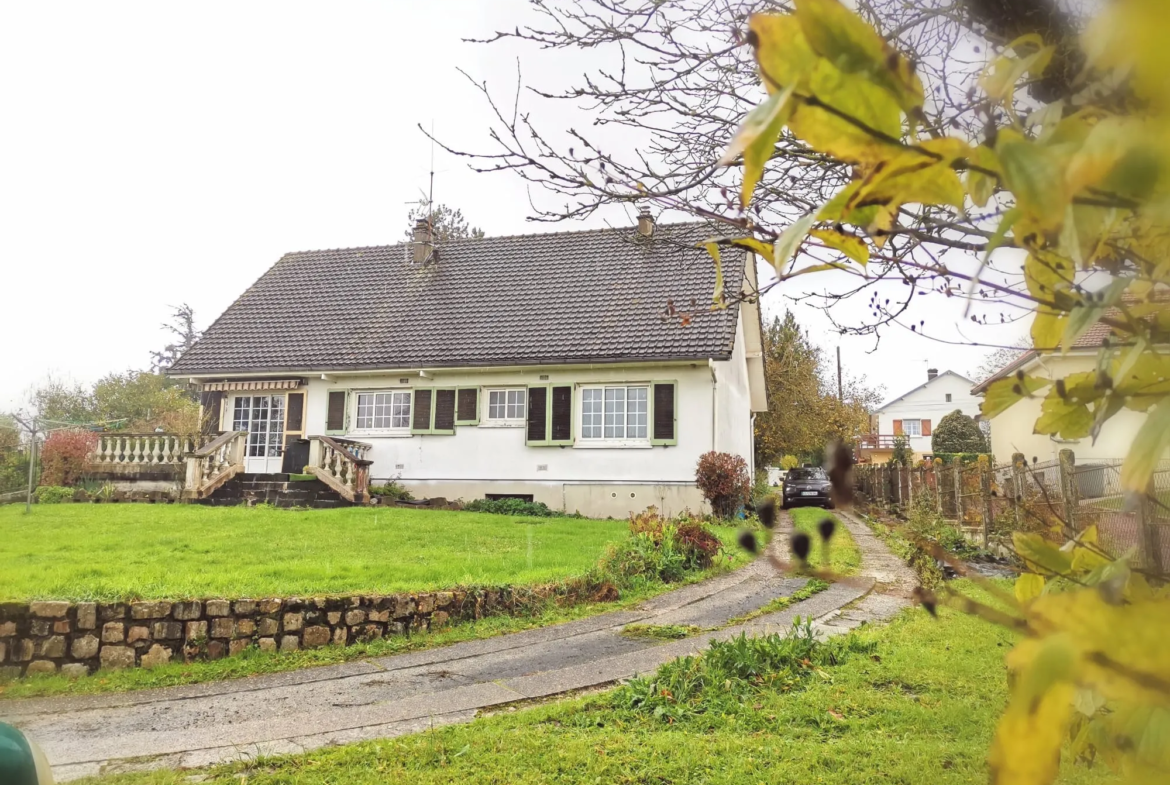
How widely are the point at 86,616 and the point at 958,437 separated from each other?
108 feet

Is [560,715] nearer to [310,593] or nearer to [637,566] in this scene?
[310,593]

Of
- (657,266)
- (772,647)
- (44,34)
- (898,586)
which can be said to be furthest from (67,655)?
(657,266)

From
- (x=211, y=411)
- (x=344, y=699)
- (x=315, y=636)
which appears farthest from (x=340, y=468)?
(x=344, y=699)

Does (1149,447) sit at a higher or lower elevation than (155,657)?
higher

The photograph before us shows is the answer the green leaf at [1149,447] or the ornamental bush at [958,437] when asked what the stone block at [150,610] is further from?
the ornamental bush at [958,437]

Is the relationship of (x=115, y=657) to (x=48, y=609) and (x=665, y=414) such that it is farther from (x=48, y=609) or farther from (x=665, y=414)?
(x=665, y=414)

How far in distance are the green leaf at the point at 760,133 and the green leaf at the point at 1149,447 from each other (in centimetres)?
32

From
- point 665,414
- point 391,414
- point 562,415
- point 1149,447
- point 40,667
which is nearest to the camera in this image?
point 1149,447

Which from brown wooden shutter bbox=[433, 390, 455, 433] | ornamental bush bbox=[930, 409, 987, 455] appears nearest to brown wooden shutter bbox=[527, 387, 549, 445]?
brown wooden shutter bbox=[433, 390, 455, 433]

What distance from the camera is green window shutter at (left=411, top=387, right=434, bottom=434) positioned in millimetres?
19031

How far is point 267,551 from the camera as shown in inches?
388

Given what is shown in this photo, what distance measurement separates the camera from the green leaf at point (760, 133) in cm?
52

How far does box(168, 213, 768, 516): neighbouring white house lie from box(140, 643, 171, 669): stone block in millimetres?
10767

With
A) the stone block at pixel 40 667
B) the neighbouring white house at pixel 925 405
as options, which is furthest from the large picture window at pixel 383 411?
the neighbouring white house at pixel 925 405
